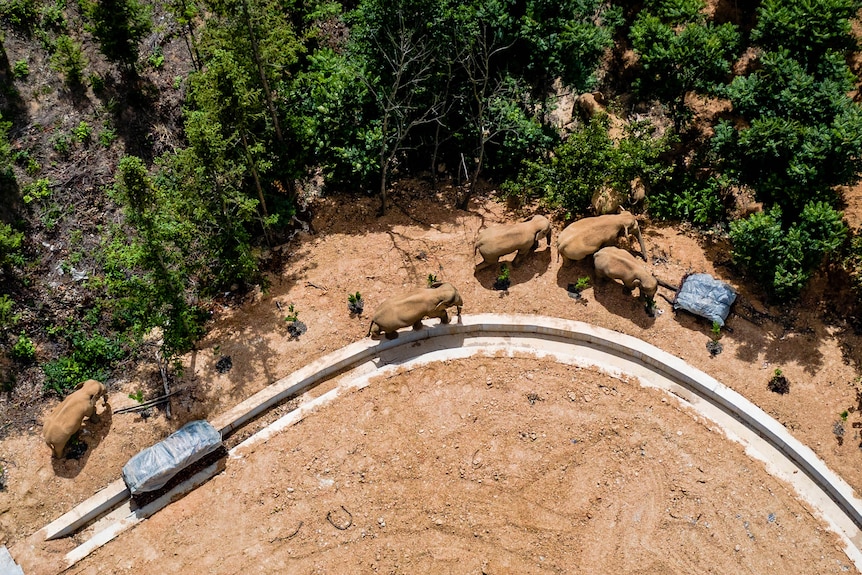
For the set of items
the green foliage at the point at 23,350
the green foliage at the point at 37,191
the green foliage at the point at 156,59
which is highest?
the green foliage at the point at 156,59

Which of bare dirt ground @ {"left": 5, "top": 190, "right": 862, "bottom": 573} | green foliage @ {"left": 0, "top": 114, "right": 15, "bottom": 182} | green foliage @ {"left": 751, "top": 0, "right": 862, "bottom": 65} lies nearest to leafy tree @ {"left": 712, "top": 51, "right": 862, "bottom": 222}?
green foliage @ {"left": 751, "top": 0, "right": 862, "bottom": 65}

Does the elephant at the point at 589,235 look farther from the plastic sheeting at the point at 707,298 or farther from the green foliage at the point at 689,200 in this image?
the plastic sheeting at the point at 707,298

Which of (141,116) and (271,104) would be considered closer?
(271,104)

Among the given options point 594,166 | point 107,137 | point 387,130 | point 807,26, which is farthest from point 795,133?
point 107,137

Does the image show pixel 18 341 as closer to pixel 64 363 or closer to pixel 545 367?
pixel 64 363

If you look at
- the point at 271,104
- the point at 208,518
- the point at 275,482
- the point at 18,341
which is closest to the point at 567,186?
the point at 271,104

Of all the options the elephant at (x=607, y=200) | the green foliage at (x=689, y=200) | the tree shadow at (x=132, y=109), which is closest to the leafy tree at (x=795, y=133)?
the green foliage at (x=689, y=200)
